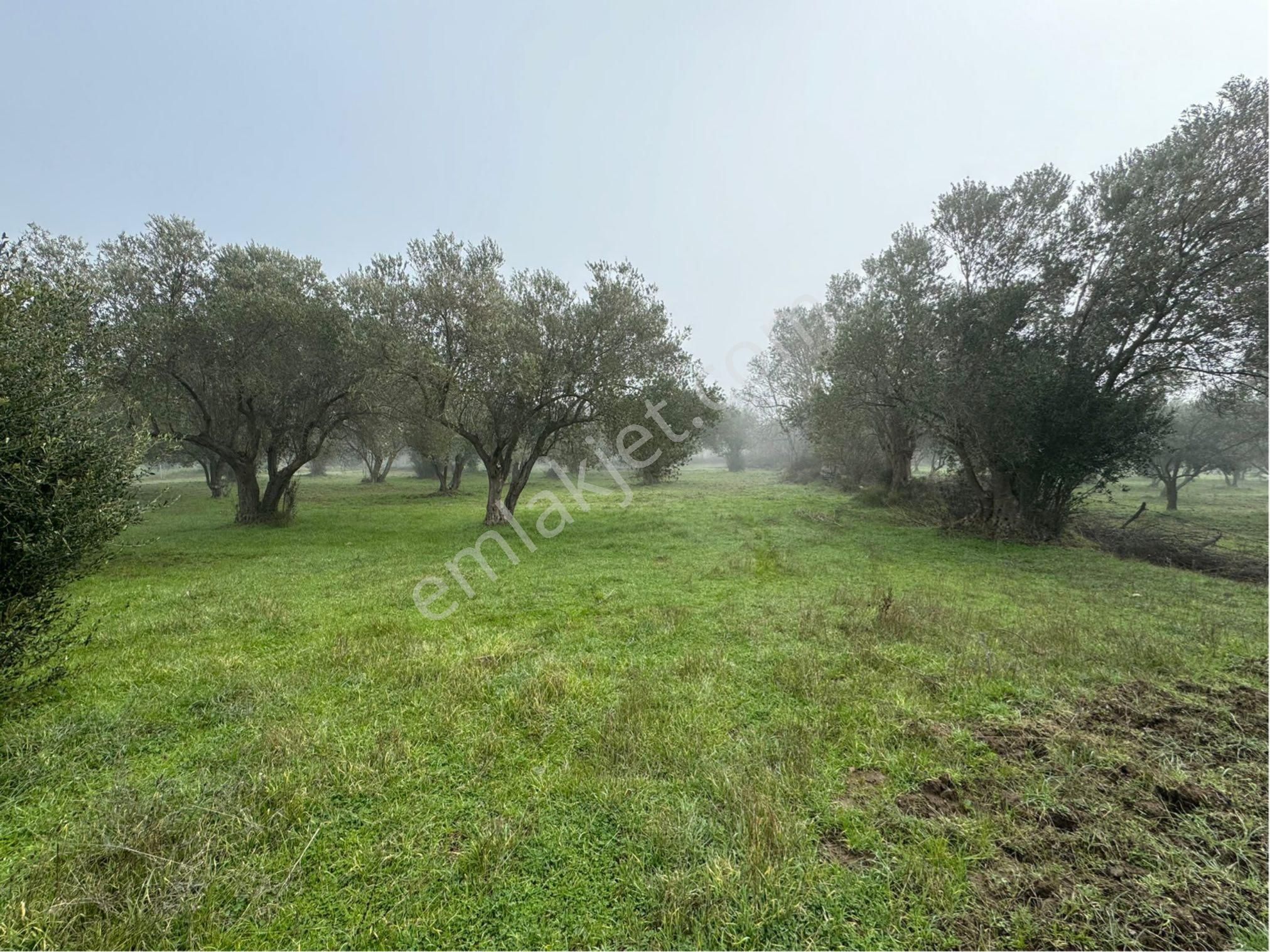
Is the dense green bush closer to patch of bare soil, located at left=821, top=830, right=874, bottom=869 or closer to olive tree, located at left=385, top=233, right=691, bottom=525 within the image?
patch of bare soil, located at left=821, top=830, right=874, bottom=869

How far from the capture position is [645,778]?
4297mm

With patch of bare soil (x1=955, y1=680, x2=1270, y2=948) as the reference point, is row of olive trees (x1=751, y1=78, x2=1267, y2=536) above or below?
above

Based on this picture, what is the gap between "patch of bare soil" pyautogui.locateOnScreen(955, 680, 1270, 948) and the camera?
9.71ft

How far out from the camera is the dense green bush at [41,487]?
491 cm

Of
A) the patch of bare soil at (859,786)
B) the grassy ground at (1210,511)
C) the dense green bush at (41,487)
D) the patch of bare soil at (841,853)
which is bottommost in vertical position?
the patch of bare soil at (841,853)

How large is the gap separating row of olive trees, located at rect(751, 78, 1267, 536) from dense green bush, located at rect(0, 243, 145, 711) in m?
21.8

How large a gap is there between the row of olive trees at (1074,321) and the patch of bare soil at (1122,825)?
44.8ft

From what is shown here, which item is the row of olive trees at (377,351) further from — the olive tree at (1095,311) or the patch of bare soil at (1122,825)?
the patch of bare soil at (1122,825)

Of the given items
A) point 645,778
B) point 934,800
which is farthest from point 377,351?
point 934,800

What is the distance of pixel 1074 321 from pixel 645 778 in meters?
22.2

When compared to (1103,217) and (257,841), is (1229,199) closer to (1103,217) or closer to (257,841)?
(1103,217)

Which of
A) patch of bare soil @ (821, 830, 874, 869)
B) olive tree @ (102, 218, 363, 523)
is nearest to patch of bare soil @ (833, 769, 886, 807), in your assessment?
patch of bare soil @ (821, 830, 874, 869)

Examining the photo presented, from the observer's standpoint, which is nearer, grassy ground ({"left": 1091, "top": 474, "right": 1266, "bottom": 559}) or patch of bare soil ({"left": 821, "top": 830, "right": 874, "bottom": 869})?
patch of bare soil ({"left": 821, "top": 830, "right": 874, "bottom": 869})

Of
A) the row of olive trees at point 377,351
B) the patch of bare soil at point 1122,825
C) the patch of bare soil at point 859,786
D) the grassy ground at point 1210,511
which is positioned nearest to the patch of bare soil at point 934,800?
the patch of bare soil at point 1122,825
